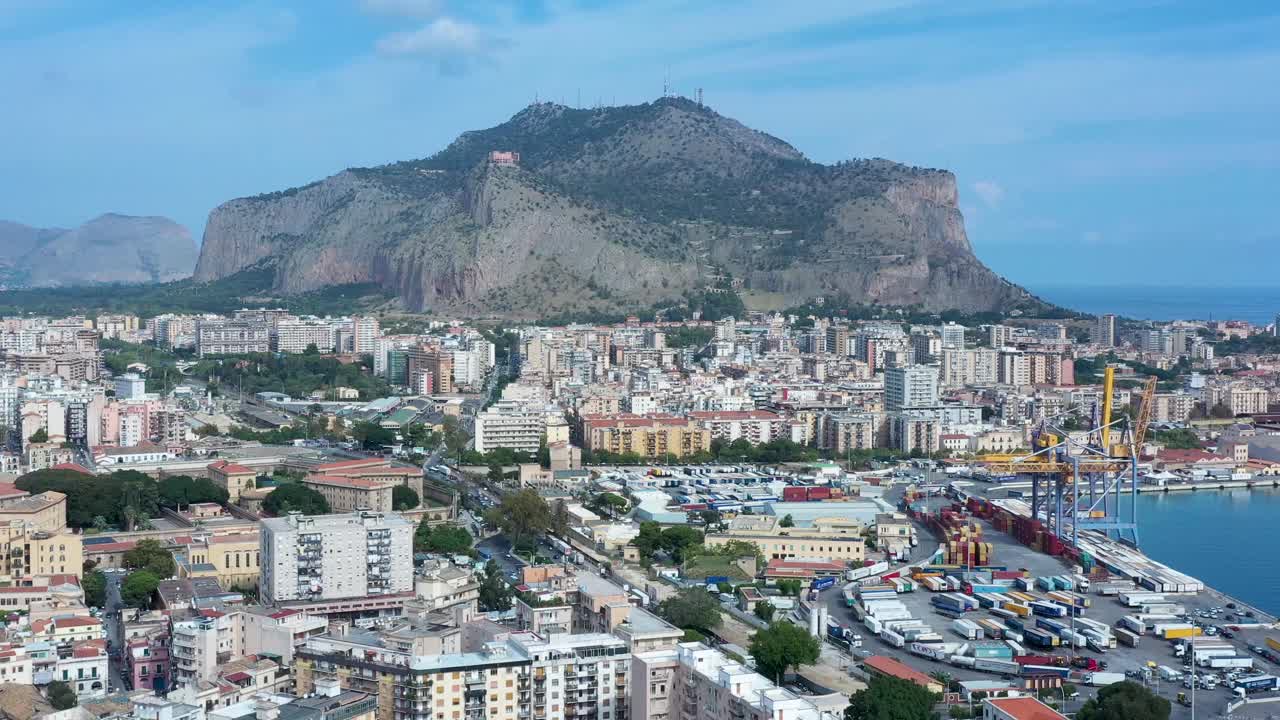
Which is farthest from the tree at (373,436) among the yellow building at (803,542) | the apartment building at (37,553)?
the apartment building at (37,553)

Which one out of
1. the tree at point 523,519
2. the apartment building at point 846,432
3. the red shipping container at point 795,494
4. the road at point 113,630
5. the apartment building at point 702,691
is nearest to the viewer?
the apartment building at point 702,691

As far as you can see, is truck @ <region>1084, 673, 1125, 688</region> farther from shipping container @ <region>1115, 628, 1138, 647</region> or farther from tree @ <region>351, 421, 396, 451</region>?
tree @ <region>351, 421, 396, 451</region>

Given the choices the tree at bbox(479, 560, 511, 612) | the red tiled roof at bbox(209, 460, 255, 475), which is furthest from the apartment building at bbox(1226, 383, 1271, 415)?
the tree at bbox(479, 560, 511, 612)

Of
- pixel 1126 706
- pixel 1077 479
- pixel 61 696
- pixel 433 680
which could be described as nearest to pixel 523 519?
pixel 1077 479

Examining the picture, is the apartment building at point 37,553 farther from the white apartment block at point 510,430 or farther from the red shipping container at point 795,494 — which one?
the white apartment block at point 510,430

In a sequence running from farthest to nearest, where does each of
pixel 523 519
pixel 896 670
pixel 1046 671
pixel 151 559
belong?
pixel 523 519 < pixel 151 559 < pixel 1046 671 < pixel 896 670

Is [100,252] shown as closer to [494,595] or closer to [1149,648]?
[494,595]
